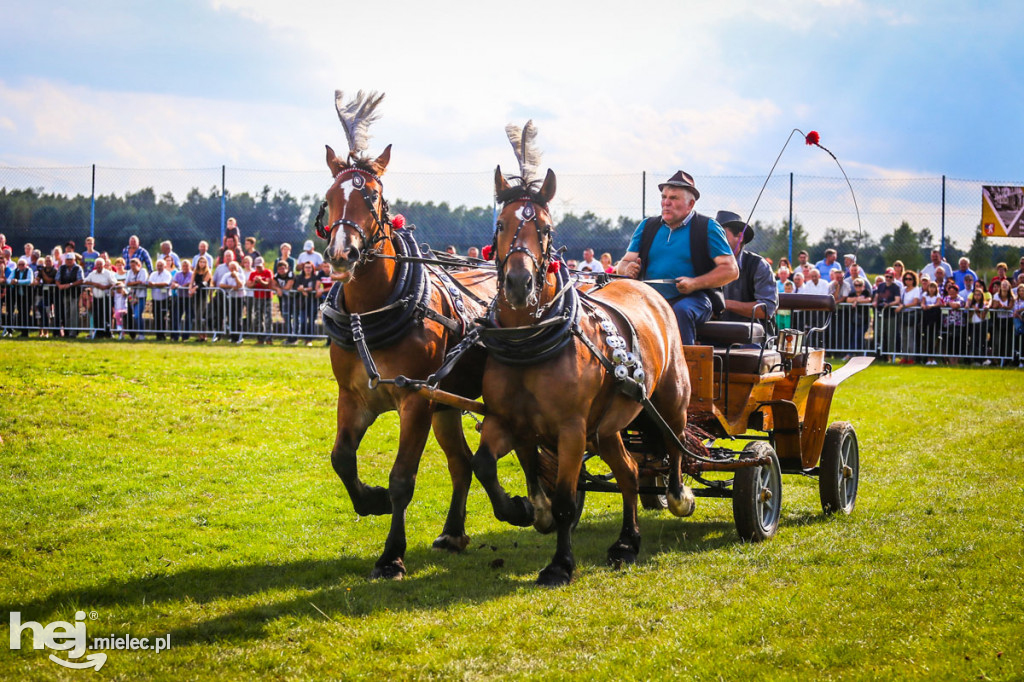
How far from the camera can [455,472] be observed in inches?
262

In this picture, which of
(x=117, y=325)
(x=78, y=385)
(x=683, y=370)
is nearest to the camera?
(x=683, y=370)

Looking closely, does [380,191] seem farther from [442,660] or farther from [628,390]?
[442,660]

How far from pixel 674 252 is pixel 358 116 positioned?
2.64m

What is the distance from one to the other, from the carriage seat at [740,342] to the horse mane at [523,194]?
7.34 feet

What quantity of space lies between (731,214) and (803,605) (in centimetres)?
475

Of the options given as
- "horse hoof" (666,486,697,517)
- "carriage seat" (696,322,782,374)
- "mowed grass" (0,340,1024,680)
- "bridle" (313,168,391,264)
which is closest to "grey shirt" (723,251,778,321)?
"carriage seat" (696,322,782,374)

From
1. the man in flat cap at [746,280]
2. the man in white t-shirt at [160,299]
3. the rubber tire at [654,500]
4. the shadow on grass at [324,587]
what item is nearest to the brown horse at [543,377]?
the shadow on grass at [324,587]

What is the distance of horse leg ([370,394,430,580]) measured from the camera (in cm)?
581

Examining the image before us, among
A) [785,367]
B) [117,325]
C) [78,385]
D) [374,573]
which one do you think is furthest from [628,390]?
[117,325]

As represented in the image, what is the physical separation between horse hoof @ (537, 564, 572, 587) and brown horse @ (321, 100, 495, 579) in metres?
0.80

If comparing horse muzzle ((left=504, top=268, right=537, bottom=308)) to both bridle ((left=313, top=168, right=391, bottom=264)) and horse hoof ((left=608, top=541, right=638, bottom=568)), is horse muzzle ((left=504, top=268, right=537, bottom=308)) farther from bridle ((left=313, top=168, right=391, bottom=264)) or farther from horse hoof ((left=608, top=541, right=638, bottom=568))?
horse hoof ((left=608, top=541, right=638, bottom=568))

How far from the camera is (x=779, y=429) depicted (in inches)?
305

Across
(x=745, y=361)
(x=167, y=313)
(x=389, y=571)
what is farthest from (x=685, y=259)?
(x=167, y=313)

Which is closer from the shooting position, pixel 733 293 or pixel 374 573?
pixel 374 573
